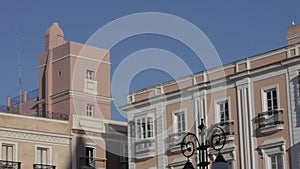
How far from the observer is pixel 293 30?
41.0m

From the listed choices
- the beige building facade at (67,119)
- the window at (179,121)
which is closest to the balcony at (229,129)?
the window at (179,121)

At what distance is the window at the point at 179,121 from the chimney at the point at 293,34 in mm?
7485

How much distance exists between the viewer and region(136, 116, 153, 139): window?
4581cm

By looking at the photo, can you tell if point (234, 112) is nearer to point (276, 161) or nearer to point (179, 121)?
point (276, 161)

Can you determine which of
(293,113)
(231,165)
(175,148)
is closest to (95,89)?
(175,148)

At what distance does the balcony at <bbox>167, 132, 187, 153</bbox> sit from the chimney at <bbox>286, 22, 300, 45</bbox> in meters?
7.81

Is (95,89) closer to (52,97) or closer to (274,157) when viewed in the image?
(52,97)

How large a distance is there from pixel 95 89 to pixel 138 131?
8.86m

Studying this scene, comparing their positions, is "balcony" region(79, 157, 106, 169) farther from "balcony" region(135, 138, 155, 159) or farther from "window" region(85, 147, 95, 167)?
"balcony" region(135, 138, 155, 159)

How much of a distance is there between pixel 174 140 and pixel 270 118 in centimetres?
668

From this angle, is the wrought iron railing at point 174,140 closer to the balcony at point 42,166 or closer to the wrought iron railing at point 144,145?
the wrought iron railing at point 144,145

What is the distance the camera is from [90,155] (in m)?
50.7

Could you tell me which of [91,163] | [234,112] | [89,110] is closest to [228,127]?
[234,112]

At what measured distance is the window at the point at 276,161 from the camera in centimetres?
3919
